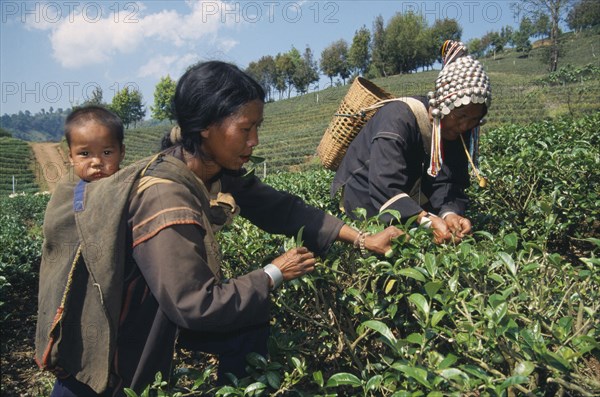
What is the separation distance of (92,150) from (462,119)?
182 centimetres

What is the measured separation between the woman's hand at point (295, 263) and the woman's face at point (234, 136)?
373 mm

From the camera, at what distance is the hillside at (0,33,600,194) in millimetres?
26478

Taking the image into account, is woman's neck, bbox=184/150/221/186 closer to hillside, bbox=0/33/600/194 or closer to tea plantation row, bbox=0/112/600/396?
tea plantation row, bbox=0/112/600/396

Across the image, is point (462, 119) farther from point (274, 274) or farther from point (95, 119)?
point (95, 119)

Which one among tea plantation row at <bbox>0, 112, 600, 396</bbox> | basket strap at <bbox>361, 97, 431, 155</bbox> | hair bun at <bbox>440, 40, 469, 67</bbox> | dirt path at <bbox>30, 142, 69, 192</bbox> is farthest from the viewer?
dirt path at <bbox>30, 142, 69, 192</bbox>

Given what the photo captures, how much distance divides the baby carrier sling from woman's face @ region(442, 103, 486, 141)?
57.5 inches

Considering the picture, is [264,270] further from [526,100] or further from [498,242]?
[526,100]

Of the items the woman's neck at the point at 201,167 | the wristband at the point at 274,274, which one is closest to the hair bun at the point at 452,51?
the woman's neck at the point at 201,167

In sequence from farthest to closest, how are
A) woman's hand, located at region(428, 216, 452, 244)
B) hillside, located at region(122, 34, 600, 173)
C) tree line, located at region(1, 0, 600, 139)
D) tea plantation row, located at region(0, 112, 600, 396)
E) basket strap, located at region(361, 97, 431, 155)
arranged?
1. tree line, located at region(1, 0, 600, 139)
2. hillside, located at region(122, 34, 600, 173)
3. basket strap, located at region(361, 97, 431, 155)
4. woman's hand, located at region(428, 216, 452, 244)
5. tea plantation row, located at region(0, 112, 600, 396)

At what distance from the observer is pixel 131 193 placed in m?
1.43

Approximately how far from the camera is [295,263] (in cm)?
157

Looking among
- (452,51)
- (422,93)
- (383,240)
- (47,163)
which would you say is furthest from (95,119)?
(47,163)

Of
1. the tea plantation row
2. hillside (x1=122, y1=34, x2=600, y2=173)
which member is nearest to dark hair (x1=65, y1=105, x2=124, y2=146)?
the tea plantation row

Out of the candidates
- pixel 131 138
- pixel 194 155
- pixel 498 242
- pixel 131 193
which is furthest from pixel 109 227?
pixel 131 138
